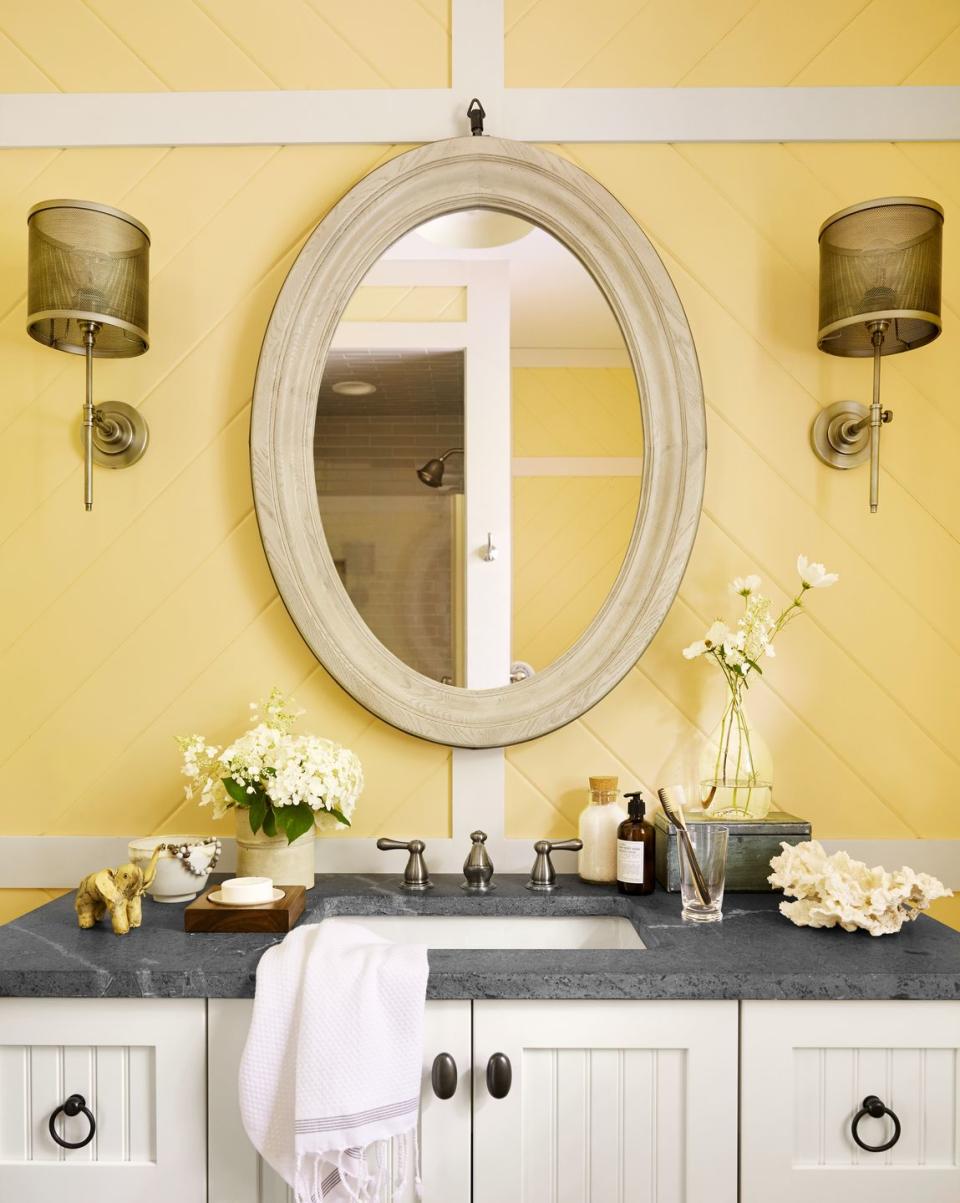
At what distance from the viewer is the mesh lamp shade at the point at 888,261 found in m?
1.58

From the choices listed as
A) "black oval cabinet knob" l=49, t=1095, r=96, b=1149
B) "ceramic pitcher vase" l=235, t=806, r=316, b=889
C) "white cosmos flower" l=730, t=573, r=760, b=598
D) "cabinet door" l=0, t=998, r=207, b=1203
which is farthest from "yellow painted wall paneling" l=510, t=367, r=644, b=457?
"black oval cabinet knob" l=49, t=1095, r=96, b=1149

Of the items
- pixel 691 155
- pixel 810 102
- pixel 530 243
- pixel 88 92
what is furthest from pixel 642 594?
pixel 88 92

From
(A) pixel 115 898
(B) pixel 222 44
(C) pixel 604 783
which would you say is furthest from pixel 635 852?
(B) pixel 222 44

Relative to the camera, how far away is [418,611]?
170 cm

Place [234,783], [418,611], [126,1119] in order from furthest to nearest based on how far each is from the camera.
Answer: [418,611], [234,783], [126,1119]

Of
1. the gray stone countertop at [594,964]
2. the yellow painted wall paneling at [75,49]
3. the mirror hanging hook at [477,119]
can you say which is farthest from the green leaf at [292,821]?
the yellow painted wall paneling at [75,49]

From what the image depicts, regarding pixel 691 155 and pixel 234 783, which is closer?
pixel 234 783

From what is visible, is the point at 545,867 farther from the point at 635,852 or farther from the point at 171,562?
the point at 171,562

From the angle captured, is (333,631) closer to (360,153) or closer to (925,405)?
(360,153)

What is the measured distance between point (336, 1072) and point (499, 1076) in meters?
0.21

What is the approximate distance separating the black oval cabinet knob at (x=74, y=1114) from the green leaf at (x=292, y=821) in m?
0.46

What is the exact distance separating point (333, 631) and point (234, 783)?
0.32m

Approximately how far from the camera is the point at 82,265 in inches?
63.4

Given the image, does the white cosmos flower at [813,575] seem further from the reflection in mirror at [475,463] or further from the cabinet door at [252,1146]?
the cabinet door at [252,1146]
